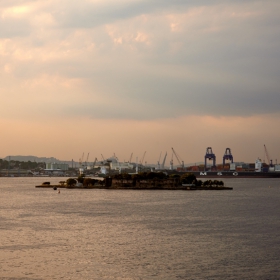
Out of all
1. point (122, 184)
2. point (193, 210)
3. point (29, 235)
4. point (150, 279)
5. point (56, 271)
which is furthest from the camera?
point (122, 184)

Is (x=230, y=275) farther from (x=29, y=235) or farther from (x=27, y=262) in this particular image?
(x=29, y=235)

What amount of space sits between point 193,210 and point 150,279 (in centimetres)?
3976

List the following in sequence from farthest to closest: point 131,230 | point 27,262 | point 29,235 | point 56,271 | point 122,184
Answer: point 122,184, point 131,230, point 29,235, point 27,262, point 56,271

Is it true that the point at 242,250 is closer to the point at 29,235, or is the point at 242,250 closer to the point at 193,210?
the point at 29,235

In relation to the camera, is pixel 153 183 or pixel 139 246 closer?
pixel 139 246

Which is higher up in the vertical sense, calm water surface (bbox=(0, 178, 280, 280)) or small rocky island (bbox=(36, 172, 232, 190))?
small rocky island (bbox=(36, 172, 232, 190))

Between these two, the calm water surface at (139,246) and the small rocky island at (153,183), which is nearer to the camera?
the calm water surface at (139,246)

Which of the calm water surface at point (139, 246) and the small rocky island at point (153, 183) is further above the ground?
the small rocky island at point (153, 183)

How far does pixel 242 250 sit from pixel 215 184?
99465 mm

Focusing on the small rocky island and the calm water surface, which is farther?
the small rocky island

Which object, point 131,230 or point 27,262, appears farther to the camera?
point 131,230

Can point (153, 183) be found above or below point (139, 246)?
above

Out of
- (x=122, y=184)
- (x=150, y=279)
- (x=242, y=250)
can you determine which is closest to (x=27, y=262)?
(x=150, y=279)

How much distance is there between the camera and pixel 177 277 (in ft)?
88.6
